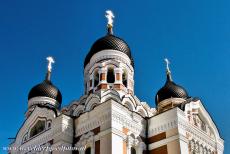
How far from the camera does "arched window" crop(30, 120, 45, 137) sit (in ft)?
49.8

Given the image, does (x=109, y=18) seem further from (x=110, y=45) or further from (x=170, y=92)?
(x=170, y=92)

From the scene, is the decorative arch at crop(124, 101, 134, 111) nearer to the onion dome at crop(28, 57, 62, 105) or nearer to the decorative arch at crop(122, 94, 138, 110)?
the decorative arch at crop(122, 94, 138, 110)

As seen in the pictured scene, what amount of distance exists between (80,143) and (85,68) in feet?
17.3

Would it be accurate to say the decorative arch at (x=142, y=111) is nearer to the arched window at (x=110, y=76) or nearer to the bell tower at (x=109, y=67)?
the bell tower at (x=109, y=67)

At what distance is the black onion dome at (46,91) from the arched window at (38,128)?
2729mm

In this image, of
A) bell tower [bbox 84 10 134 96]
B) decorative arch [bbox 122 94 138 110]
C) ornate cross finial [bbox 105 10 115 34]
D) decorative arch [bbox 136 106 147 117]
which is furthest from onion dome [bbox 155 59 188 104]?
ornate cross finial [bbox 105 10 115 34]

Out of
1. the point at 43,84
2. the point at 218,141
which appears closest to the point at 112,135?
the point at 218,141

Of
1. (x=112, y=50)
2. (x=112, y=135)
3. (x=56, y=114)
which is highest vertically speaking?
(x=112, y=50)

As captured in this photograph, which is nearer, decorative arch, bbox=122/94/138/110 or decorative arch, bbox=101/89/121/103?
decorative arch, bbox=101/89/121/103

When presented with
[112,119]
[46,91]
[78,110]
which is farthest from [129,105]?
[46,91]

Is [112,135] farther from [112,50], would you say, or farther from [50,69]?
[50,69]

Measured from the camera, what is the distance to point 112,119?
41.6 feet

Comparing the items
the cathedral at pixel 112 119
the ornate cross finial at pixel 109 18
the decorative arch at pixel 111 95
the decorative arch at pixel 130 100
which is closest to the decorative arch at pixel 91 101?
the cathedral at pixel 112 119

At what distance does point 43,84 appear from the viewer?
1838 centimetres
